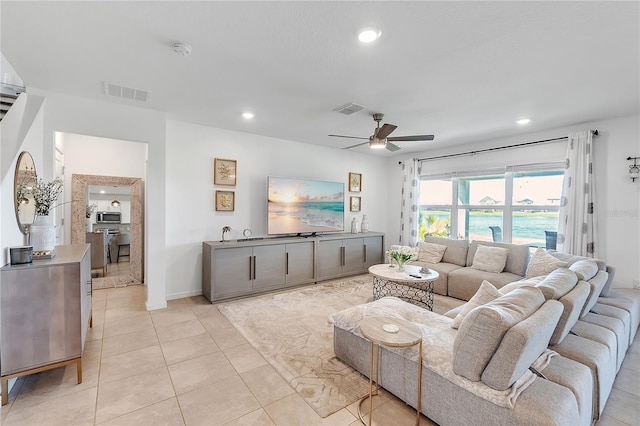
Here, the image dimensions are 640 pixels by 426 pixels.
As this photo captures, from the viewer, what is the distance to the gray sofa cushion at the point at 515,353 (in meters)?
1.45

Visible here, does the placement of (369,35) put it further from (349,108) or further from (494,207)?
(494,207)

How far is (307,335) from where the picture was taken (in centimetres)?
306

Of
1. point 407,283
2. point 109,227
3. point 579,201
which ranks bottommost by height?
point 407,283

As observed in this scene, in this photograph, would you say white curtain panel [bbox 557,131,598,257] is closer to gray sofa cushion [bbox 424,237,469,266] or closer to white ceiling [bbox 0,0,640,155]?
white ceiling [bbox 0,0,640,155]

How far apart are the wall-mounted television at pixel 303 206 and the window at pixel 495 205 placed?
1.97 metres

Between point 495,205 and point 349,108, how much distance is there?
338 cm

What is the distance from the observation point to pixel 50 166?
3104mm

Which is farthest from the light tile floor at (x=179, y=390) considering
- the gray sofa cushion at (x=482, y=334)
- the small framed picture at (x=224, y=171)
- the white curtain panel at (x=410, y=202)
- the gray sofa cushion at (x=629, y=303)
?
the white curtain panel at (x=410, y=202)

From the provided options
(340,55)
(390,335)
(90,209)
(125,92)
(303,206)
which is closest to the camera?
(390,335)

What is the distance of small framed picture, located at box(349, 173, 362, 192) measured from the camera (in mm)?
6160

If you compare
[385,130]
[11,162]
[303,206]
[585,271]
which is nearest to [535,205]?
[585,271]

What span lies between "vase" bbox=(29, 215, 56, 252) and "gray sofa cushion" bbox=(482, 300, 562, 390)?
3.34 metres

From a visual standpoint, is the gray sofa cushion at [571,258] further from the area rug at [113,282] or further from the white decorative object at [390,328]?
the area rug at [113,282]

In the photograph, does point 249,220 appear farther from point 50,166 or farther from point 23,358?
point 23,358
